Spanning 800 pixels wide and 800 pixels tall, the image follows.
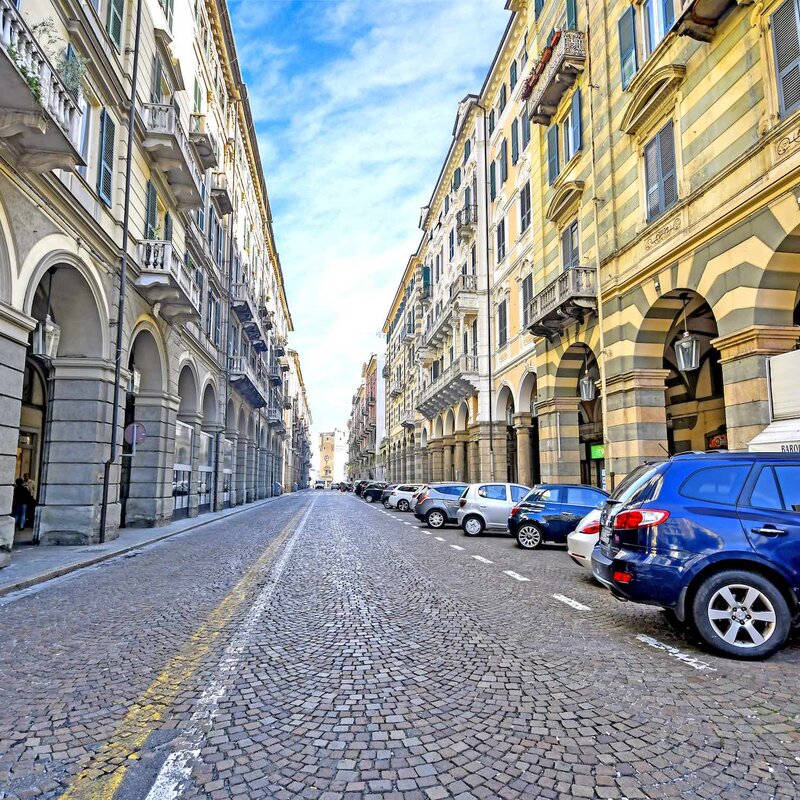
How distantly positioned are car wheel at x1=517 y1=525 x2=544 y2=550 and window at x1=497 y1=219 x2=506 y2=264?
58.6 ft

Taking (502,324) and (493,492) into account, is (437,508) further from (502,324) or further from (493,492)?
(502,324)

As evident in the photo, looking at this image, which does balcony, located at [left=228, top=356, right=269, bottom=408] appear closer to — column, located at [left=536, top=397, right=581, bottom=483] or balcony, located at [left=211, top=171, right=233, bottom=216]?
balcony, located at [left=211, top=171, right=233, bottom=216]

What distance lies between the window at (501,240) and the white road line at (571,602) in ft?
75.2

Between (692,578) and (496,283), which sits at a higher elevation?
(496,283)

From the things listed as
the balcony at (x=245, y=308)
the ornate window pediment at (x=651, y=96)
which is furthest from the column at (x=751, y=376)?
the balcony at (x=245, y=308)

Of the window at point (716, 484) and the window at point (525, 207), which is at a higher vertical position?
the window at point (525, 207)

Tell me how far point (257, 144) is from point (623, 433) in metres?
34.7

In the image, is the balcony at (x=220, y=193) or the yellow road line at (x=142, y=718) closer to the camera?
the yellow road line at (x=142, y=718)

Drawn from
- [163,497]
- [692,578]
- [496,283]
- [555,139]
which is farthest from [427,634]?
[496,283]

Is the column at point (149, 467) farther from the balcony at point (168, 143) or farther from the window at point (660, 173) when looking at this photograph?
the window at point (660, 173)

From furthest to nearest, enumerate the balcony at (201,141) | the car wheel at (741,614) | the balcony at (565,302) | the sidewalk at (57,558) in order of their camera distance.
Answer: the balcony at (201,141)
the balcony at (565,302)
the sidewalk at (57,558)
the car wheel at (741,614)

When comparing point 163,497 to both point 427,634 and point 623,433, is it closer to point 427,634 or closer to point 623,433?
point 623,433

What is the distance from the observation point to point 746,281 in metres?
11.3

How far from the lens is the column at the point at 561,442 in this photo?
19984 millimetres
